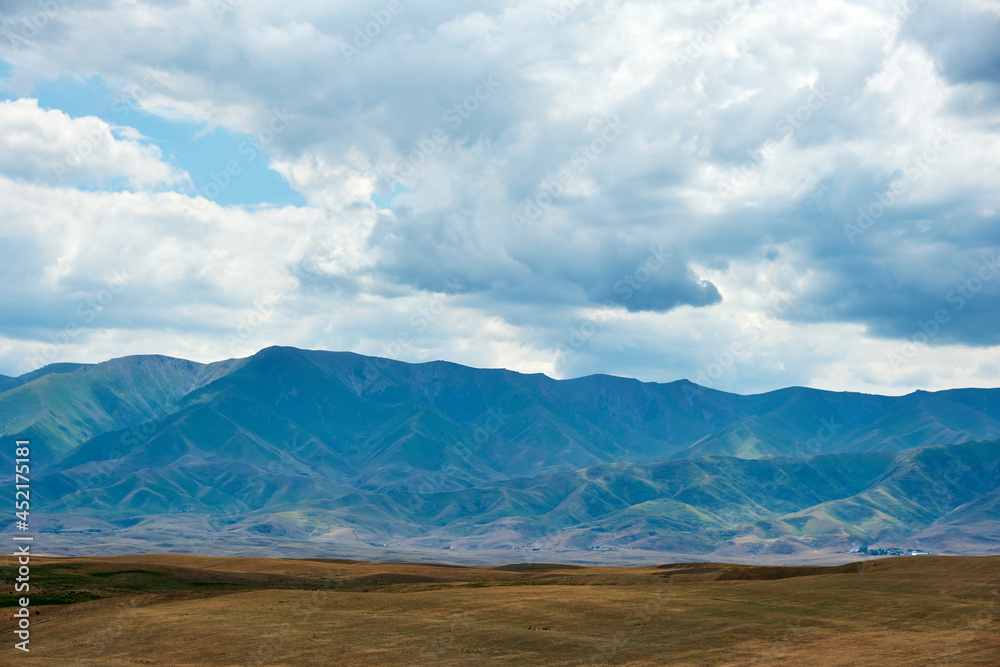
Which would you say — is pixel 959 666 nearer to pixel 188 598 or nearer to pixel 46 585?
pixel 188 598

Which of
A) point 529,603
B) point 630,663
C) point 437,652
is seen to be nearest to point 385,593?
point 529,603

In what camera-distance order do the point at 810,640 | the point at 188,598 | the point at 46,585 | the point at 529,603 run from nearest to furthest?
1. the point at 810,640
2. the point at 529,603
3. the point at 188,598
4. the point at 46,585

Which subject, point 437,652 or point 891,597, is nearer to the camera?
point 437,652

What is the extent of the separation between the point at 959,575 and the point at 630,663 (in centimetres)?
5194

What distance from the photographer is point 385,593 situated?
98.2 meters

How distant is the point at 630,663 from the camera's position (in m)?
62.9

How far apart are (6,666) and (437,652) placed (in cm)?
2917

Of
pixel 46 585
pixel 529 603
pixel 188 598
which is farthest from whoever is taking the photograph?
pixel 46 585

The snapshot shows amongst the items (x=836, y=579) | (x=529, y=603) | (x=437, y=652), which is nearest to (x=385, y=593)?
(x=529, y=603)

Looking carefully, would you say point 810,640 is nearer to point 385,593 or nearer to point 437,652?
point 437,652

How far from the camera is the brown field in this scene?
6506cm

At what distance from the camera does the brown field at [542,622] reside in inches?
2562

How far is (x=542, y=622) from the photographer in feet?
253

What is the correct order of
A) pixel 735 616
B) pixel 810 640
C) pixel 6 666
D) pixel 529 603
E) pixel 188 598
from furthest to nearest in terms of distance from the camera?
pixel 188 598 < pixel 529 603 < pixel 735 616 < pixel 810 640 < pixel 6 666
